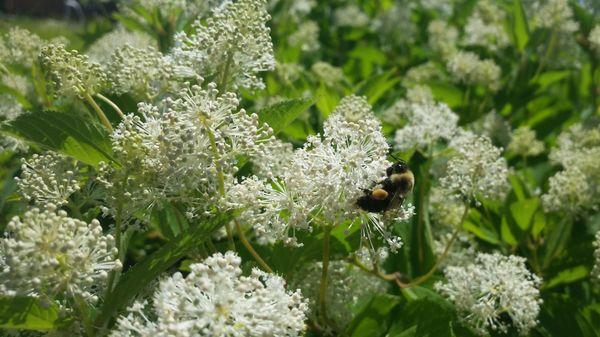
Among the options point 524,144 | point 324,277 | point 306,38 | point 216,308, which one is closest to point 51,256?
point 216,308

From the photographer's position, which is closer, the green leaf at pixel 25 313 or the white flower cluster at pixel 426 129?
the green leaf at pixel 25 313

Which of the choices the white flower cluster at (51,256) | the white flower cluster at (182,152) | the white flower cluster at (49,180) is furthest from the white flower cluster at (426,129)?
the white flower cluster at (51,256)

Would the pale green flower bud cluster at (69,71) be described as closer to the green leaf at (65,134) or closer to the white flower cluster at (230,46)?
the green leaf at (65,134)

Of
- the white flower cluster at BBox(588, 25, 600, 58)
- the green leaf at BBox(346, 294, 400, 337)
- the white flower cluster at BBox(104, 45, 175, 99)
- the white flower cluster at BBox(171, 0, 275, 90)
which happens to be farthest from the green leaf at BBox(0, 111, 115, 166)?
the white flower cluster at BBox(588, 25, 600, 58)

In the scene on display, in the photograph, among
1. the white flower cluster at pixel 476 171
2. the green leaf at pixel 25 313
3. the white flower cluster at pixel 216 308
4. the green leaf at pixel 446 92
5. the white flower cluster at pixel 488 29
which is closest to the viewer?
the white flower cluster at pixel 216 308

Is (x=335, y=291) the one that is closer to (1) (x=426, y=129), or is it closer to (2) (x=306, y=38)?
(1) (x=426, y=129)

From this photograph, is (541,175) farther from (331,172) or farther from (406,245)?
(331,172)
